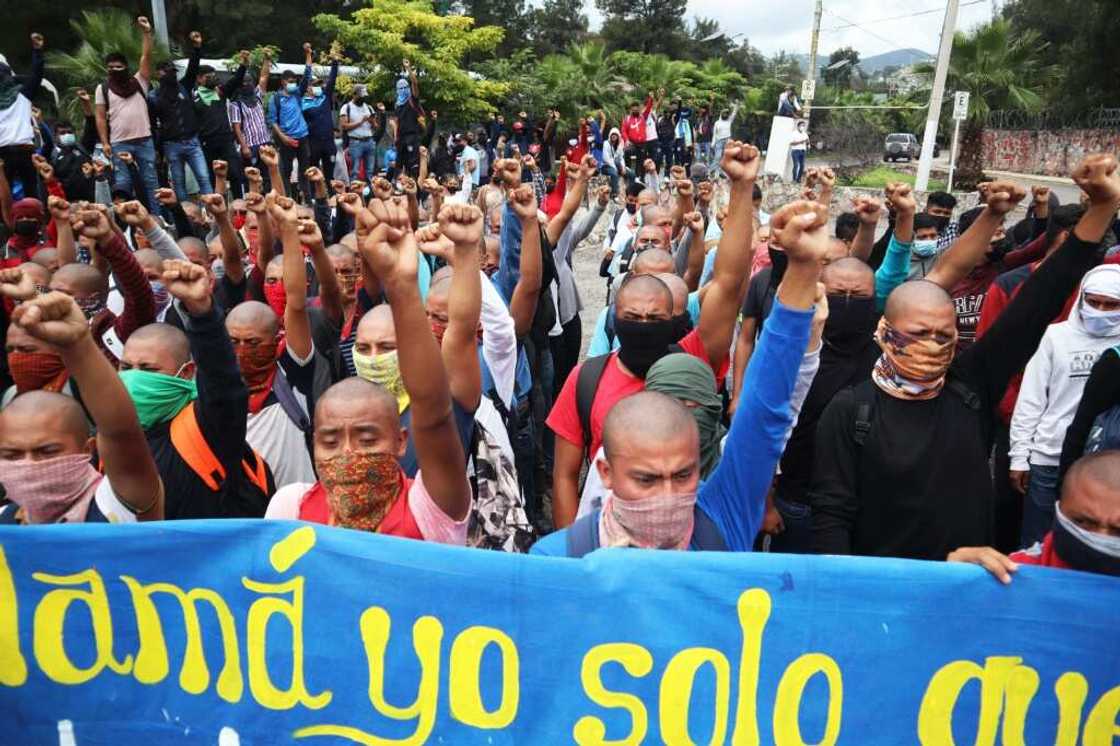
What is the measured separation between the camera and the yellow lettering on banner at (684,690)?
2.07m

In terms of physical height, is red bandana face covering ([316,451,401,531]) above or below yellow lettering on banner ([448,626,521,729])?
above

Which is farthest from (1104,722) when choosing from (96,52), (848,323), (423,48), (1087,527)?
(423,48)

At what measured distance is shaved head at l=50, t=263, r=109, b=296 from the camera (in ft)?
14.8

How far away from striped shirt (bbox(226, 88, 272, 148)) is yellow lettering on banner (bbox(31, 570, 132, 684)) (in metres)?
9.50

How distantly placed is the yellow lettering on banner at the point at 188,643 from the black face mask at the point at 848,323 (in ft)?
8.28

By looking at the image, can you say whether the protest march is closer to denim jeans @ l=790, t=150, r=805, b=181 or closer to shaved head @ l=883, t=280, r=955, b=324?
shaved head @ l=883, t=280, r=955, b=324

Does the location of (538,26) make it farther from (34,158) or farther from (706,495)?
(706,495)

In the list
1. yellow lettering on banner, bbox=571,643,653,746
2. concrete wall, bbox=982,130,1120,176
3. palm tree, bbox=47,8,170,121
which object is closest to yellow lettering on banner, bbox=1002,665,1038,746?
yellow lettering on banner, bbox=571,643,653,746

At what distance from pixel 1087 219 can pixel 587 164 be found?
9.16 ft

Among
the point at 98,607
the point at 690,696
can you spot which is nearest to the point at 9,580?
the point at 98,607

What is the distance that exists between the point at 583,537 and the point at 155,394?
1700mm

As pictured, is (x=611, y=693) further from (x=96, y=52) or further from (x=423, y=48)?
(x=423, y=48)

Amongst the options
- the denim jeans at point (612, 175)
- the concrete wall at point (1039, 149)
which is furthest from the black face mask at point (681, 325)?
the concrete wall at point (1039, 149)

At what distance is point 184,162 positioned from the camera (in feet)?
32.0
